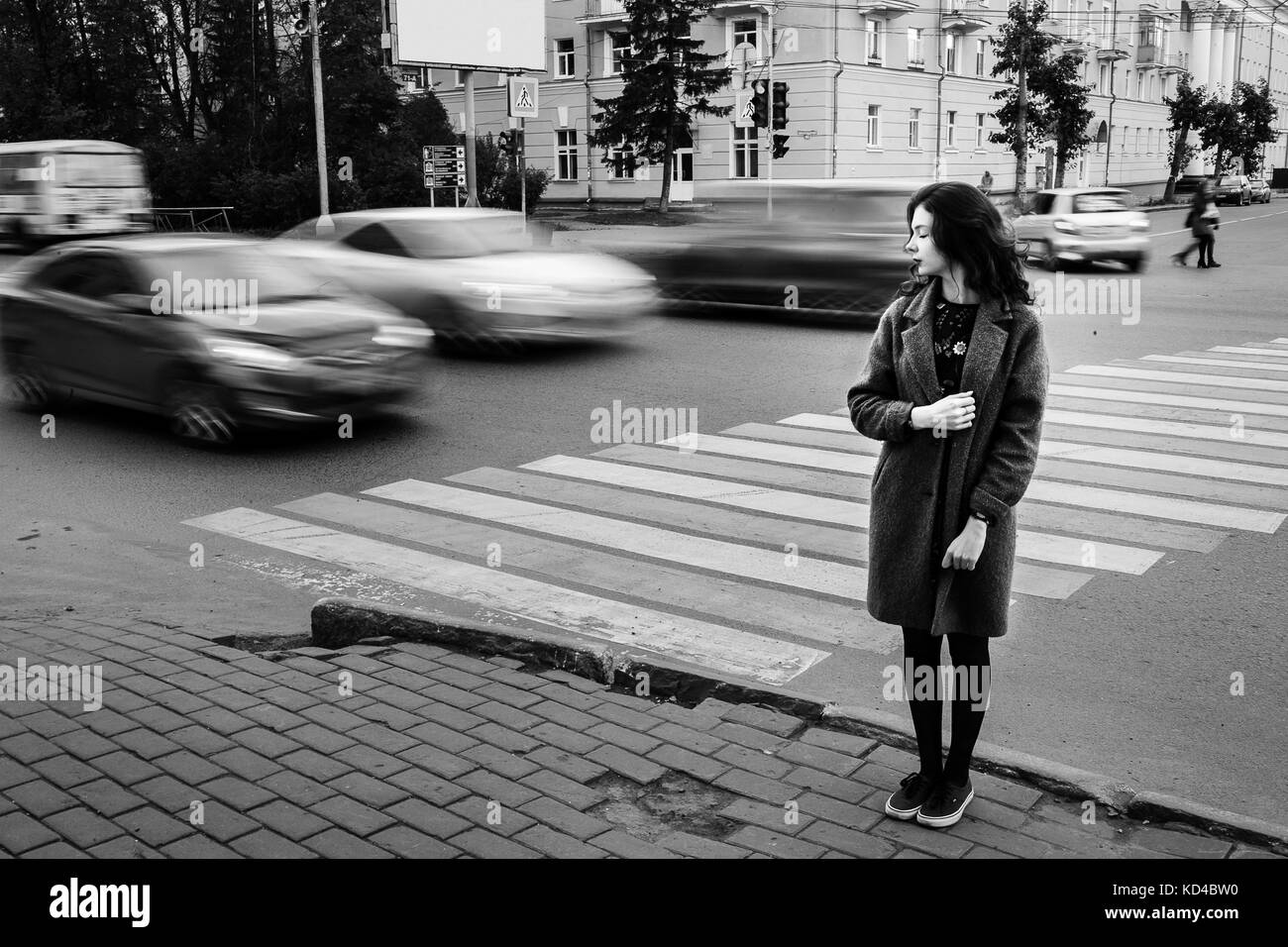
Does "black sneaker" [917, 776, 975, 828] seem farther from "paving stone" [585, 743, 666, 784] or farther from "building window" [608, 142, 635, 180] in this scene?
"building window" [608, 142, 635, 180]

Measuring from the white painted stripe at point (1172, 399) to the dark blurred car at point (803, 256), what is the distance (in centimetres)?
348

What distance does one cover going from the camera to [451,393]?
12078 millimetres

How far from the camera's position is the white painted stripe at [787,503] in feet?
23.3

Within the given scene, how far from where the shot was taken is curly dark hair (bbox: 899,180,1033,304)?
3.55m

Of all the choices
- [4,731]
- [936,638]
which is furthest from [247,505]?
[936,638]

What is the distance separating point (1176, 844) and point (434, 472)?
6.47 meters

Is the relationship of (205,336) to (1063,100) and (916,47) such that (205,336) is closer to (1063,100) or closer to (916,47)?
(916,47)

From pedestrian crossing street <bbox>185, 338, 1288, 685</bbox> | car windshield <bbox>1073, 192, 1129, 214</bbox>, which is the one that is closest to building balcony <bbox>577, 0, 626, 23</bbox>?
car windshield <bbox>1073, 192, 1129, 214</bbox>

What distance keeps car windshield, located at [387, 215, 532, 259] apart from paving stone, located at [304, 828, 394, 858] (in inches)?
422

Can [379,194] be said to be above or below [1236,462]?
above

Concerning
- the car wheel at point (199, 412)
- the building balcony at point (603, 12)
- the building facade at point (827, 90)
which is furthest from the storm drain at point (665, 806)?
the building balcony at point (603, 12)

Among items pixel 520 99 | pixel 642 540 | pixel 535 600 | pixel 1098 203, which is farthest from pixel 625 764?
pixel 520 99

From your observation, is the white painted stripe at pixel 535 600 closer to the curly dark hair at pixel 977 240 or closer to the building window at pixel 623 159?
the curly dark hair at pixel 977 240
